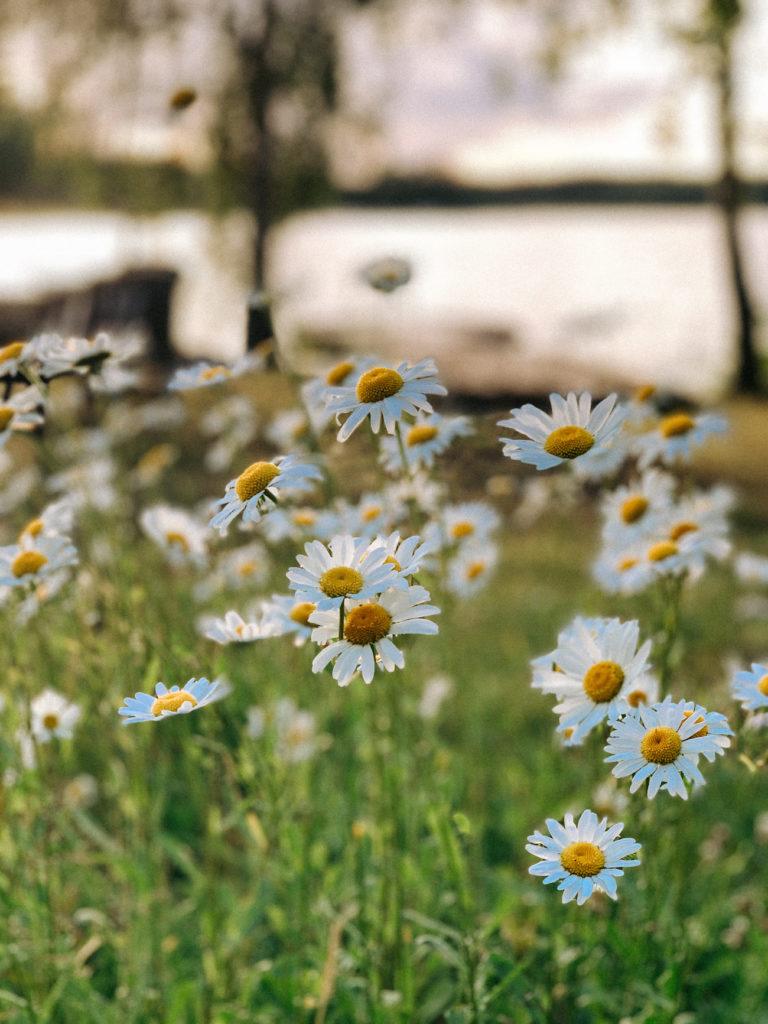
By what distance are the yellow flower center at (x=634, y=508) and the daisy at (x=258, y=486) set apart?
0.86 metres

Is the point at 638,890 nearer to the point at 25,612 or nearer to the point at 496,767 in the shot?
the point at 25,612

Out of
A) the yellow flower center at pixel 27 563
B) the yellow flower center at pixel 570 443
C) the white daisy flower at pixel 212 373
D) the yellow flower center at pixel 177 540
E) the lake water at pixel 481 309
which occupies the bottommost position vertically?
the lake water at pixel 481 309

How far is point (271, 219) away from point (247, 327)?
10.0 metres

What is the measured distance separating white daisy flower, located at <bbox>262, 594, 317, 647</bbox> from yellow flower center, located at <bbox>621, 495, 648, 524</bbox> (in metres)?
0.64

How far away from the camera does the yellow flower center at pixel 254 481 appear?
3.95 feet

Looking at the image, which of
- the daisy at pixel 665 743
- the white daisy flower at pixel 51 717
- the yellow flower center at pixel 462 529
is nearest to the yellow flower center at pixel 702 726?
the daisy at pixel 665 743

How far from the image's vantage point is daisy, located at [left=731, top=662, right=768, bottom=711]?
4.03ft

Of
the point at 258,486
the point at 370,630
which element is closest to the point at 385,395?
the point at 258,486

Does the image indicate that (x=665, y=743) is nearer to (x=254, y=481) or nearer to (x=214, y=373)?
(x=254, y=481)

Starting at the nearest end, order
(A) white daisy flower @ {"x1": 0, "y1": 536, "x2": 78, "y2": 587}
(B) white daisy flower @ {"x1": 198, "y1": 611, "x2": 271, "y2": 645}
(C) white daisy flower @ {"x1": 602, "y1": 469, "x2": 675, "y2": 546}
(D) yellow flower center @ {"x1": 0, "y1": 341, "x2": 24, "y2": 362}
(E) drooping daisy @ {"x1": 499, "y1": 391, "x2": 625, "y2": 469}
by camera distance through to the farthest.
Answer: (E) drooping daisy @ {"x1": 499, "y1": 391, "x2": 625, "y2": 469}, (B) white daisy flower @ {"x1": 198, "y1": 611, "x2": 271, "y2": 645}, (A) white daisy flower @ {"x1": 0, "y1": 536, "x2": 78, "y2": 587}, (D) yellow flower center @ {"x1": 0, "y1": 341, "x2": 24, "y2": 362}, (C) white daisy flower @ {"x1": 602, "y1": 469, "x2": 675, "y2": 546}

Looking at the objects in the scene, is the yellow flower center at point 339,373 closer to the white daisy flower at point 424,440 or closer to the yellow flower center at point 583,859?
the white daisy flower at point 424,440

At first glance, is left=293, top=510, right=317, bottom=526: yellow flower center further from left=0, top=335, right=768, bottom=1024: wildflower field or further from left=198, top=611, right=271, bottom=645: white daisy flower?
left=198, top=611, right=271, bottom=645: white daisy flower

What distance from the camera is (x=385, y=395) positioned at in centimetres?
124

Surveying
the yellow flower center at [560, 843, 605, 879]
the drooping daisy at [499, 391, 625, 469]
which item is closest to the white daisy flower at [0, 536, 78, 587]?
the drooping daisy at [499, 391, 625, 469]
